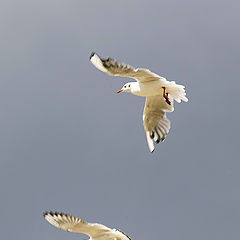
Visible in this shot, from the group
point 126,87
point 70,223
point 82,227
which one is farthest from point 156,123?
point 70,223

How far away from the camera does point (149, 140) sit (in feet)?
43.4

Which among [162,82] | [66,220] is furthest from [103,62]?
[66,220]

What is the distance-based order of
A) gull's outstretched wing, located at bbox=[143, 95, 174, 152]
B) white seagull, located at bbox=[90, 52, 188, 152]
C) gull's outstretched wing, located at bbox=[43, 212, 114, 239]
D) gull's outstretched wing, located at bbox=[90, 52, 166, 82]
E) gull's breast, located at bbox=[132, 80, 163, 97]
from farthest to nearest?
gull's outstretched wing, located at bbox=[143, 95, 174, 152]
gull's breast, located at bbox=[132, 80, 163, 97]
gull's outstretched wing, located at bbox=[43, 212, 114, 239]
white seagull, located at bbox=[90, 52, 188, 152]
gull's outstretched wing, located at bbox=[90, 52, 166, 82]

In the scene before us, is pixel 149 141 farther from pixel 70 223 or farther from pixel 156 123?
pixel 70 223

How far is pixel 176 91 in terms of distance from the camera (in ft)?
39.9

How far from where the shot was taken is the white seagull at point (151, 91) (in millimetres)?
10625

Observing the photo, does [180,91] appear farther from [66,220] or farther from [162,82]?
[66,220]

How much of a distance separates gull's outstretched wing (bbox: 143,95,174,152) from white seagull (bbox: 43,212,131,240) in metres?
2.33

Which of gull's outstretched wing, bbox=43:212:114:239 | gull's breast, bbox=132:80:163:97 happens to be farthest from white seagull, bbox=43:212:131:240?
gull's breast, bbox=132:80:163:97

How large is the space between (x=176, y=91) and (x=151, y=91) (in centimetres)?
46

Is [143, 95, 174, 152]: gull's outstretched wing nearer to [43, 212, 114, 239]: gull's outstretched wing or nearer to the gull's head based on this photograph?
the gull's head

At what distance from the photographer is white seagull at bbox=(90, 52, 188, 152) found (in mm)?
10625

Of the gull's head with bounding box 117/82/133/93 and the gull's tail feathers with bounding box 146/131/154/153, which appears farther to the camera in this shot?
the gull's tail feathers with bounding box 146/131/154/153

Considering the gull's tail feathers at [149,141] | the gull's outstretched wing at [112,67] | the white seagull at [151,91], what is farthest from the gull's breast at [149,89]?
the gull's tail feathers at [149,141]
